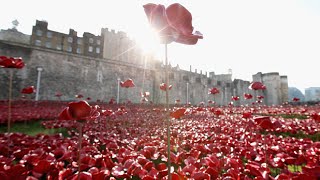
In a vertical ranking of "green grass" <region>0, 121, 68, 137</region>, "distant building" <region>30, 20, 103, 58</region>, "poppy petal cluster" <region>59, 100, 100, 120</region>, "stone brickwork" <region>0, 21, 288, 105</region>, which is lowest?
"green grass" <region>0, 121, 68, 137</region>

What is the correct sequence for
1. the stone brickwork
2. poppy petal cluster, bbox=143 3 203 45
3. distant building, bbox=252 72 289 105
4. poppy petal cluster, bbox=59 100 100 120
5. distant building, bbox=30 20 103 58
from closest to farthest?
1. poppy petal cluster, bbox=143 3 203 45
2. poppy petal cluster, bbox=59 100 100 120
3. the stone brickwork
4. distant building, bbox=252 72 289 105
5. distant building, bbox=30 20 103 58

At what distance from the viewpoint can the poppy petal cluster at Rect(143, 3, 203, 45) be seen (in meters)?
1.15

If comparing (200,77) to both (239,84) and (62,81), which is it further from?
(62,81)

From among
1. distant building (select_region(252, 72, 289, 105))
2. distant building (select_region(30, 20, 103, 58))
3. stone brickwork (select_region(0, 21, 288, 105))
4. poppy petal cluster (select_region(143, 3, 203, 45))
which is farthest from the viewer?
distant building (select_region(30, 20, 103, 58))

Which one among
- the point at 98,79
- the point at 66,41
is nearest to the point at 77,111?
the point at 98,79

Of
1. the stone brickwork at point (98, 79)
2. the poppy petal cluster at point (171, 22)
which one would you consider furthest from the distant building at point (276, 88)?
the poppy petal cluster at point (171, 22)

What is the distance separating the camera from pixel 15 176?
157 centimetres

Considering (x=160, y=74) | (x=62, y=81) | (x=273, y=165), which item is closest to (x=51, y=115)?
(x=273, y=165)

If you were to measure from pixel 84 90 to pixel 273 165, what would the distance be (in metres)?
18.7

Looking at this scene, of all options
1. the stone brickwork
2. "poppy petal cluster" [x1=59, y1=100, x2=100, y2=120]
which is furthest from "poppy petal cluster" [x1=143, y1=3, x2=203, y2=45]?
the stone brickwork

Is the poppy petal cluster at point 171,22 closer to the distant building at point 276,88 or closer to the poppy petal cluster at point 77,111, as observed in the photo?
the poppy petal cluster at point 77,111

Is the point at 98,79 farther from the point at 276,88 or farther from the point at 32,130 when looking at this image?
the point at 276,88

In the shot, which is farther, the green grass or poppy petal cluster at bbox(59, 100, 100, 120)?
the green grass

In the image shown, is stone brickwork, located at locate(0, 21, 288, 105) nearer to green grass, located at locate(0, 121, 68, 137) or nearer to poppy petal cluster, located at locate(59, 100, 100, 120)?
green grass, located at locate(0, 121, 68, 137)
